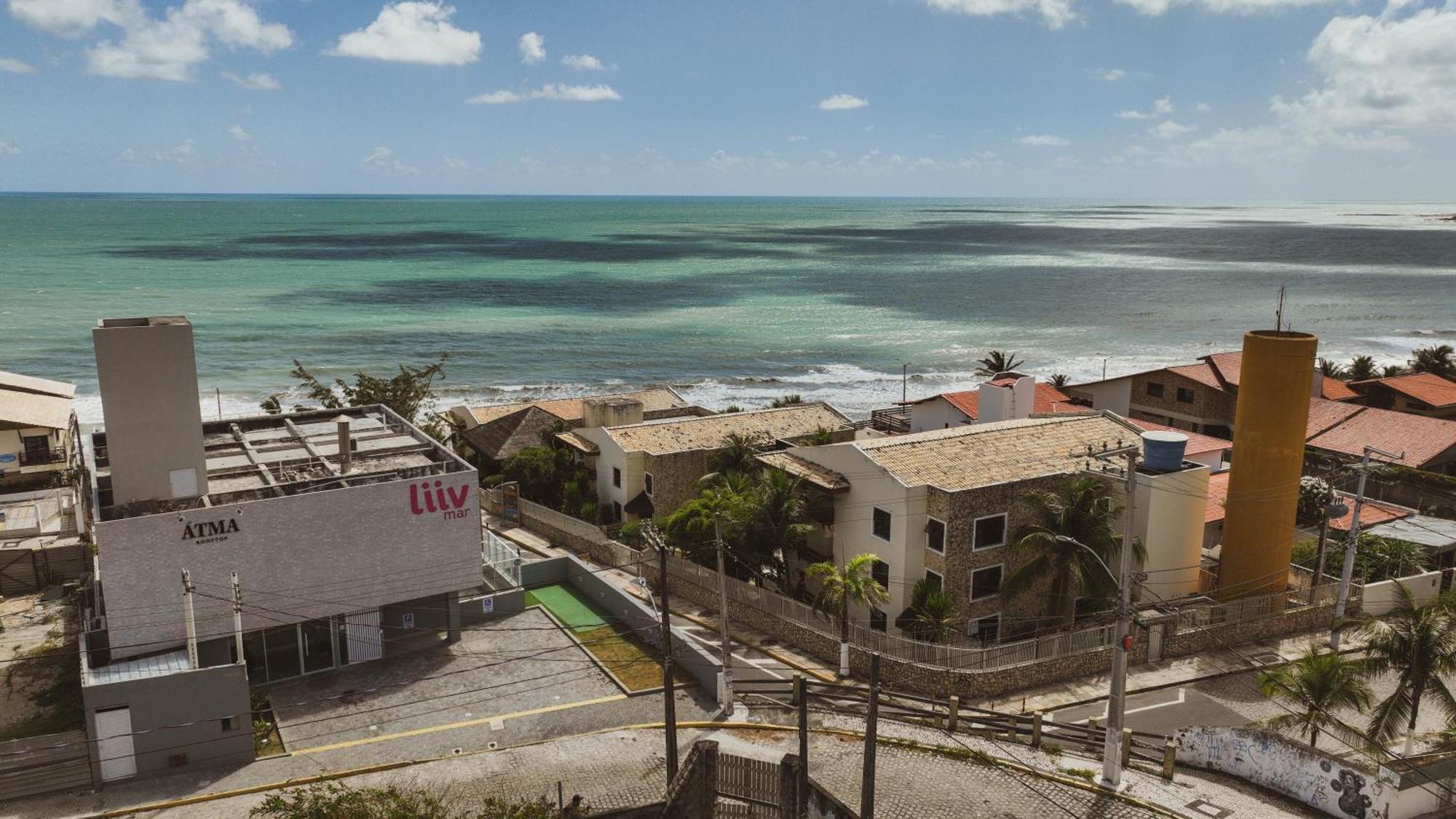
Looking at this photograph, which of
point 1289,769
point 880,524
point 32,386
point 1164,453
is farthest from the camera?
point 32,386

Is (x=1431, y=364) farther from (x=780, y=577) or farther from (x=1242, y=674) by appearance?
(x=780, y=577)

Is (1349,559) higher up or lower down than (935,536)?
lower down

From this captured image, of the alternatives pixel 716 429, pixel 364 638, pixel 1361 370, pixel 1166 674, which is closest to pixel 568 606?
pixel 364 638

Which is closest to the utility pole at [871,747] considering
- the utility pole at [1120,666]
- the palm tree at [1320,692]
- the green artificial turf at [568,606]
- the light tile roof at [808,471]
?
the utility pole at [1120,666]

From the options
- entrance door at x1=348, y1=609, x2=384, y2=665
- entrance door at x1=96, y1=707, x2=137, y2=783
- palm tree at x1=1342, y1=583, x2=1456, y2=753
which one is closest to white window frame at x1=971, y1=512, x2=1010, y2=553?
palm tree at x1=1342, y1=583, x2=1456, y2=753

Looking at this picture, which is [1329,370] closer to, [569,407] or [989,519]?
[989,519]

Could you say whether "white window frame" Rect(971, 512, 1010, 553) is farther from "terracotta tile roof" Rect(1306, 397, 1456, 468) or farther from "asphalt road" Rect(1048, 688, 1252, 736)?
"terracotta tile roof" Rect(1306, 397, 1456, 468)

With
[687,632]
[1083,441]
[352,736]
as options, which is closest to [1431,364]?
[1083,441]

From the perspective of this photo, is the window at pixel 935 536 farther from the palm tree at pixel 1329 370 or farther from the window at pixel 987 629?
the palm tree at pixel 1329 370
